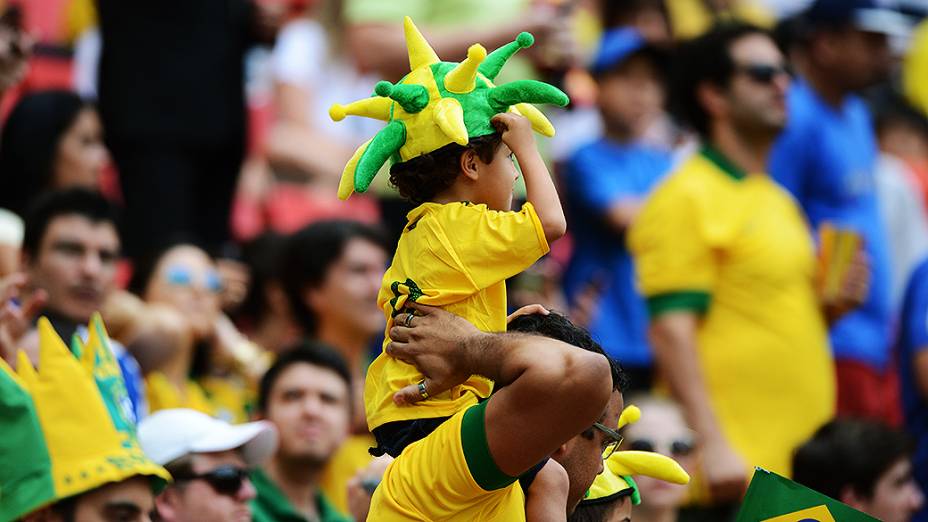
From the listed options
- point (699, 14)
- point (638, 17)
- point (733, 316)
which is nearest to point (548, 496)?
point (733, 316)

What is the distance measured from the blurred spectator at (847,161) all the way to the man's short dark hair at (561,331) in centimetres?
402

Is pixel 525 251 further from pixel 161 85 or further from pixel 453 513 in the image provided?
pixel 161 85

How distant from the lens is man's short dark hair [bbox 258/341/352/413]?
6695 millimetres

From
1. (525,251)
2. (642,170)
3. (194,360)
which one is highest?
(525,251)

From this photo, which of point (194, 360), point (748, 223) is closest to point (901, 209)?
point (748, 223)

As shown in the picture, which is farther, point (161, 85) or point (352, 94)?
point (352, 94)

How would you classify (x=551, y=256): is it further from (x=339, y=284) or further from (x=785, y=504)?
(x=785, y=504)

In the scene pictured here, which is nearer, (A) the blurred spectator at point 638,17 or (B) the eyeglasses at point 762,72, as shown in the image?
(B) the eyeglasses at point 762,72

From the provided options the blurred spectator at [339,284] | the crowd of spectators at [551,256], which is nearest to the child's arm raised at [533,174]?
the crowd of spectators at [551,256]

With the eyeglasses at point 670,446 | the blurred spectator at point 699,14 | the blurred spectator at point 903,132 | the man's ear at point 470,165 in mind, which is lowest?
the blurred spectator at point 903,132

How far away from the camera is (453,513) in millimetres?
3756

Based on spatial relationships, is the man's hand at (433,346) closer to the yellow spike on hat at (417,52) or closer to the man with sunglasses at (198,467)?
the yellow spike on hat at (417,52)

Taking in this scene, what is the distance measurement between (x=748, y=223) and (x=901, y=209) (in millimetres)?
2314

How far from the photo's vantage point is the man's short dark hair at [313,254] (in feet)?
25.3
